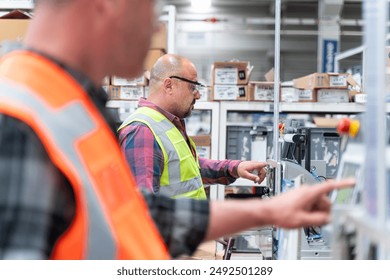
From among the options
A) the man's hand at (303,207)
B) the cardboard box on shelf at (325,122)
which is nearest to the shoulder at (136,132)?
the man's hand at (303,207)

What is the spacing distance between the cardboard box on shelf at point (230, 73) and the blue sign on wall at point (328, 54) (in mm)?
5231

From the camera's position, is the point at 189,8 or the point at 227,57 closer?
the point at 189,8

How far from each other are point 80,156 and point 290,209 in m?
0.37

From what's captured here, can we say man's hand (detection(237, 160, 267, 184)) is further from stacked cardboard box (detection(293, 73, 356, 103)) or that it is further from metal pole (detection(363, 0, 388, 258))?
metal pole (detection(363, 0, 388, 258))

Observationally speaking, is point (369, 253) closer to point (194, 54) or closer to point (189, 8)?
point (189, 8)

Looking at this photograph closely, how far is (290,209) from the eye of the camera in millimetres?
896

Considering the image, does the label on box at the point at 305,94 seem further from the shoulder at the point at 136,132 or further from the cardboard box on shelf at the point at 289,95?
the shoulder at the point at 136,132

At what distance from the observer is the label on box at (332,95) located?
3.78 metres

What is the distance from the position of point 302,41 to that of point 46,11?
11.1 meters

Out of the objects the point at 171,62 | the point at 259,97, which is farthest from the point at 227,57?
the point at 171,62

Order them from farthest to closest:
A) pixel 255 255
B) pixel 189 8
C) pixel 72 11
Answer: pixel 189 8 < pixel 255 255 < pixel 72 11

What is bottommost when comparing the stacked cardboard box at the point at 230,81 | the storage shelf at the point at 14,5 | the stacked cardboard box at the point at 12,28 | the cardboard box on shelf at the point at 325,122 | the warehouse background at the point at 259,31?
the cardboard box on shelf at the point at 325,122

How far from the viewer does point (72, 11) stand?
802 mm

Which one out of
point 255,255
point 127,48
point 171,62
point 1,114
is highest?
point 171,62
